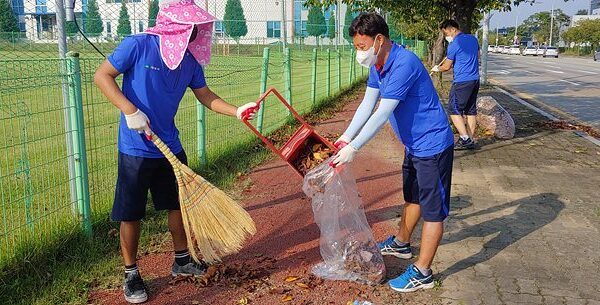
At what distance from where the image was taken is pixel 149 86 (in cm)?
316

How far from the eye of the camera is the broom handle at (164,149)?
3115 mm

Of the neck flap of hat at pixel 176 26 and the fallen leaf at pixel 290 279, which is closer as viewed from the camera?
the neck flap of hat at pixel 176 26

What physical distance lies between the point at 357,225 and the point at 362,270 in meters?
0.31

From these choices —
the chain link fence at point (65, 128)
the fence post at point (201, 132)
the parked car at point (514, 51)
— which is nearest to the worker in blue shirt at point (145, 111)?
the chain link fence at point (65, 128)

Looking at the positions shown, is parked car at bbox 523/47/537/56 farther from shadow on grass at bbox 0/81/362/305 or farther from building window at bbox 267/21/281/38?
shadow on grass at bbox 0/81/362/305

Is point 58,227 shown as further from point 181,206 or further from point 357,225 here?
point 357,225

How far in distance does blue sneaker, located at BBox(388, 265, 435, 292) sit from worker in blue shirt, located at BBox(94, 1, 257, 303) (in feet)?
4.86

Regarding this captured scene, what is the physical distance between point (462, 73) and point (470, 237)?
Answer: 3.94m

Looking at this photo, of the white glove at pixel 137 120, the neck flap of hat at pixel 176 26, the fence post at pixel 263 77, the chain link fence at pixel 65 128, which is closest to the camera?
the white glove at pixel 137 120

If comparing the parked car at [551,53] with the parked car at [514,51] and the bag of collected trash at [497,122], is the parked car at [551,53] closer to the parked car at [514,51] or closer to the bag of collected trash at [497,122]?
the parked car at [514,51]

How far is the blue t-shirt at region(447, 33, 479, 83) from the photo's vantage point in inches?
310

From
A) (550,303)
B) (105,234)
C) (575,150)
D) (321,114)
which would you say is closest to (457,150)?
(575,150)

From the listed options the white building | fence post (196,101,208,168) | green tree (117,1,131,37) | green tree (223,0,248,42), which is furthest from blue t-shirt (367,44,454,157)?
green tree (223,0,248,42)

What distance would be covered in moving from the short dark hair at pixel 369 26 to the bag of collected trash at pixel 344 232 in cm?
89
